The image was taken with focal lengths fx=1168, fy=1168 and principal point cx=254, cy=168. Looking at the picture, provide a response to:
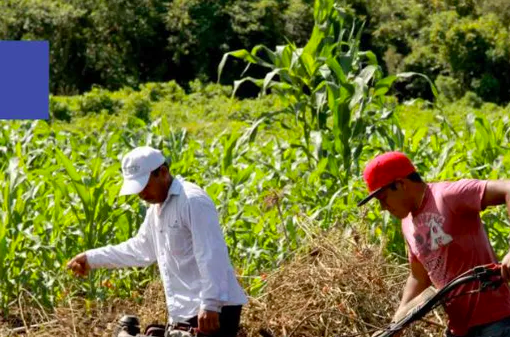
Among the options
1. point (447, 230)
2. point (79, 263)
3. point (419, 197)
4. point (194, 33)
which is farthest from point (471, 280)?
point (194, 33)

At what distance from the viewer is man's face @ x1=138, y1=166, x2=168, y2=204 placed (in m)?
4.92

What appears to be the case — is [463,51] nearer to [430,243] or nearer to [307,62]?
[307,62]

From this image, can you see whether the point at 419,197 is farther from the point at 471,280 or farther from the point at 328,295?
the point at 328,295

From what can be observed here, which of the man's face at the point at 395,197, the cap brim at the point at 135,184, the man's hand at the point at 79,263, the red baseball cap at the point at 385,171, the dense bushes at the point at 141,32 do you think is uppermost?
the red baseball cap at the point at 385,171

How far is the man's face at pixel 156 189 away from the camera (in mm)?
4925

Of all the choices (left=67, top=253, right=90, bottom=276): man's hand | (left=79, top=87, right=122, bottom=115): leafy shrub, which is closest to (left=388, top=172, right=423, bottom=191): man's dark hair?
(left=67, top=253, right=90, bottom=276): man's hand

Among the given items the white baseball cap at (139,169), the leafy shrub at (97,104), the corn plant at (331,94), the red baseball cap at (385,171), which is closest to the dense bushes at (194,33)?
the leafy shrub at (97,104)

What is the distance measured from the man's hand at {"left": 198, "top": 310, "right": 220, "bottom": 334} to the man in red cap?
0.95m

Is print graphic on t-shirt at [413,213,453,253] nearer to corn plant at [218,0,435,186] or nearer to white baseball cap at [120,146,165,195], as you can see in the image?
white baseball cap at [120,146,165,195]

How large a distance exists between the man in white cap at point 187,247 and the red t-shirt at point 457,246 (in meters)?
0.91

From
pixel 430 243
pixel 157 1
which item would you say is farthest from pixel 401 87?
pixel 430 243

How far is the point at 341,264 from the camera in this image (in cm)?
623

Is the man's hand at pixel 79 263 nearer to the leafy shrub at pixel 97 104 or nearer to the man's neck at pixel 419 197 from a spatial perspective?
the man's neck at pixel 419 197

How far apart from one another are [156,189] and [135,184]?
0.45 ft
